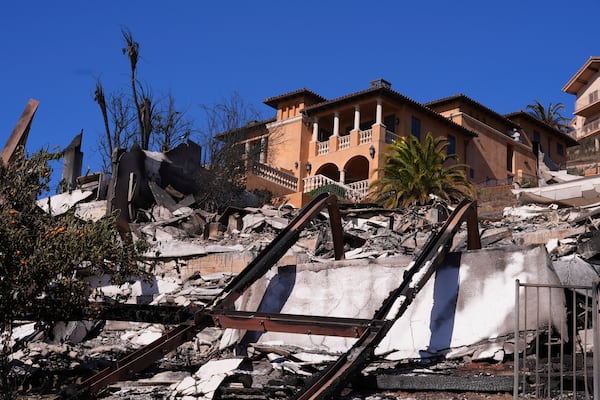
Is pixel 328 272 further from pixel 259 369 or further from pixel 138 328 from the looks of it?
pixel 138 328

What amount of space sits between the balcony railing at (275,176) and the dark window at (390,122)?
5.14m

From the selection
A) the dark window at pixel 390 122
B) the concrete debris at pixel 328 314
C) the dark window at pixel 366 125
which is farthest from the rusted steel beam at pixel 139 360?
the dark window at pixel 366 125

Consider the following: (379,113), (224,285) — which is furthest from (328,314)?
(379,113)

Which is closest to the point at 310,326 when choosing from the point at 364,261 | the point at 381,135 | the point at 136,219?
the point at 364,261

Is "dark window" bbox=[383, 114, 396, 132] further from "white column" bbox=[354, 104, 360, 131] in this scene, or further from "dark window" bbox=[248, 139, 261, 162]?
"dark window" bbox=[248, 139, 261, 162]

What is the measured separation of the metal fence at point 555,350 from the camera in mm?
5973

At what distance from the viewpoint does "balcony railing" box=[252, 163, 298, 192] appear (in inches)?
1172

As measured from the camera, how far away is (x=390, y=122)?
34.7m

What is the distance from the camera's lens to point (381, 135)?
107 ft

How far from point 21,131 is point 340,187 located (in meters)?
20.0

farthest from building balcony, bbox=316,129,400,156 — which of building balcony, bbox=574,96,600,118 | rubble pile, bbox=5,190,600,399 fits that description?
building balcony, bbox=574,96,600,118

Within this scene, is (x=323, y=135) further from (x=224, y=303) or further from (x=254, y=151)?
(x=224, y=303)

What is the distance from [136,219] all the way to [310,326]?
13.5 m

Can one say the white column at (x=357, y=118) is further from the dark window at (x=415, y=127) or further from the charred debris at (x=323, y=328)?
the charred debris at (x=323, y=328)
